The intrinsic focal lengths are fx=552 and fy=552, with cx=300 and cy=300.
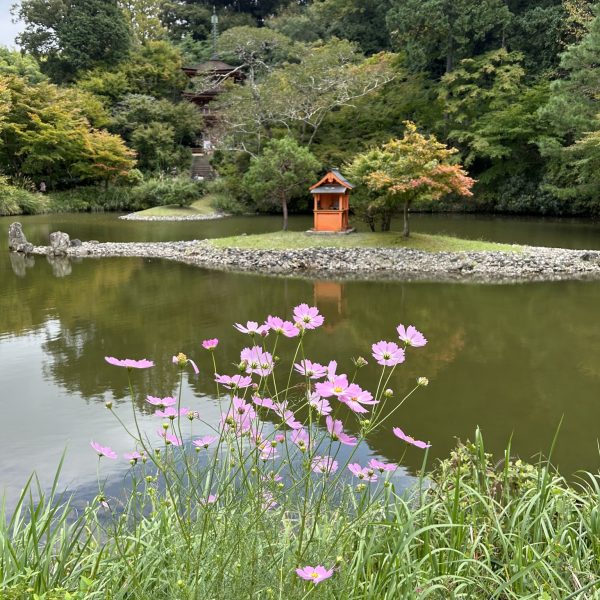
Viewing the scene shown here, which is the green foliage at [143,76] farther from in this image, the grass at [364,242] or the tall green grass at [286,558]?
the tall green grass at [286,558]

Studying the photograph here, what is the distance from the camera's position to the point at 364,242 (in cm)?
1150

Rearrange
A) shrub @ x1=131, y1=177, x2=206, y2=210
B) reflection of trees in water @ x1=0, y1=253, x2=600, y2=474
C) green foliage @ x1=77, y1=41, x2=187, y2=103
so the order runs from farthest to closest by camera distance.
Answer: green foliage @ x1=77, y1=41, x2=187, y2=103
shrub @ x1=131, y1=177, x2=206, y2=210
reflection of trees in water @ x1=0, y1=253, x2=600, y2=474

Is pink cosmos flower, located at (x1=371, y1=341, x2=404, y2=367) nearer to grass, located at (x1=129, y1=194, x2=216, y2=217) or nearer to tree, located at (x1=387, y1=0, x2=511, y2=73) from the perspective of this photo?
grass, located at (x1=129, y1=194, x2=216, y2=217)

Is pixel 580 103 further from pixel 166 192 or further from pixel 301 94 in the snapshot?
pixel 166 192

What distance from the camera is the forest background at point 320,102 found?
698 inches

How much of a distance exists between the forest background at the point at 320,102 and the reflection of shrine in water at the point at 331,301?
5242mm

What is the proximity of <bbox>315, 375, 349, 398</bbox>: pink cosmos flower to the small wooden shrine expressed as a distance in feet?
36.6

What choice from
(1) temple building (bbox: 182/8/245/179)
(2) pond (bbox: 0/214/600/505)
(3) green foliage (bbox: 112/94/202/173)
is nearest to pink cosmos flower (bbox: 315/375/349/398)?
Answer: (2) pond (bbox: 0/214/600/505)

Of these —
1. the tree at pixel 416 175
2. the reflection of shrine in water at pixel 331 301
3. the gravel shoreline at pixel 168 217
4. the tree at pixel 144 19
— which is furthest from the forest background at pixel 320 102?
the reflection of shrine in water at pixel 331 301

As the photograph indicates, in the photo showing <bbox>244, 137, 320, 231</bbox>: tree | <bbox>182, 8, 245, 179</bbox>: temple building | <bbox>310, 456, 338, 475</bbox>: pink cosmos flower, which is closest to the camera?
<bbox>310, 456, 338, 475</bbox>: pink cosmos flower

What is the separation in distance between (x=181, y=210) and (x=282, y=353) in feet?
50.6

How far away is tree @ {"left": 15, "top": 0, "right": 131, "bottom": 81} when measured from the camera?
81.7 ft

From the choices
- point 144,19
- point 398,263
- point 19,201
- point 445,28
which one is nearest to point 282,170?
point 398,263

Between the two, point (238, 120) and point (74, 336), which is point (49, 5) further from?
point (74, 336)
